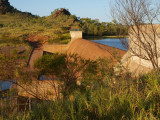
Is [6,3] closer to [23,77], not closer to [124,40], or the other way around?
[23,77]

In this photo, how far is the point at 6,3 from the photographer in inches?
2785

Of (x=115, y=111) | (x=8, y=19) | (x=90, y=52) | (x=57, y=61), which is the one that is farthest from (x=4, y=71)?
(x=8, y=19)

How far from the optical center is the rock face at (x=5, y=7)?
Result: 220 ft

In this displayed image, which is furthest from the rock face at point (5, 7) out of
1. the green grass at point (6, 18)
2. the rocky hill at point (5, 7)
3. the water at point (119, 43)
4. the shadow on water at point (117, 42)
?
the water at point (119, 43)

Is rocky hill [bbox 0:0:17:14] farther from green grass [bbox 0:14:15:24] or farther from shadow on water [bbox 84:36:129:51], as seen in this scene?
shadow on water [bbox 84:36:129:51]

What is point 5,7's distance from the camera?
223 ft

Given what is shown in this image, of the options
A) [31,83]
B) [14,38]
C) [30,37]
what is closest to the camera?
[31,83]

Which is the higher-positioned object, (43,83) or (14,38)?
(14,38)

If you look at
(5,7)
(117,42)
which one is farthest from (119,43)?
(5,7)

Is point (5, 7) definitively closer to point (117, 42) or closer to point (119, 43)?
point (117, 42)

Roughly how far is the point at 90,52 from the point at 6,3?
6854 cm

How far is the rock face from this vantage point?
67.0 m

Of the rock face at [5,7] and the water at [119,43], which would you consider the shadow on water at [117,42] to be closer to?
the water at [119,43]

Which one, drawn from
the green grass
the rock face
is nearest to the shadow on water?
the green grass
